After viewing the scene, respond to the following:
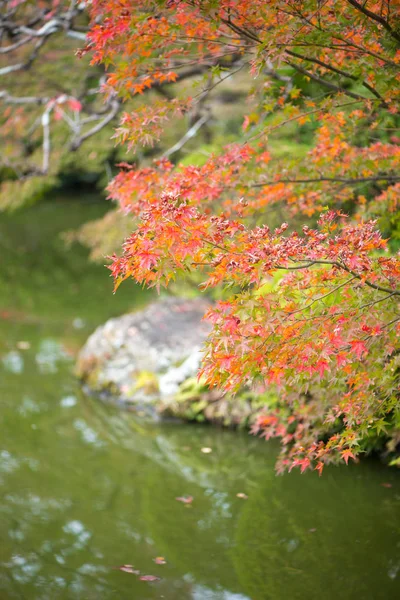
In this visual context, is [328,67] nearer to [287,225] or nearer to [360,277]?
[287,225]

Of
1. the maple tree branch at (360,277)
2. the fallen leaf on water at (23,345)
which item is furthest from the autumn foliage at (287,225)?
the fallen leaf on water at (23,345)

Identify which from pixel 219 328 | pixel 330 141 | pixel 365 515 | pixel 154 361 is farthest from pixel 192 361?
pixel 219 328

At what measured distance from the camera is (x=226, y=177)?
4027mm

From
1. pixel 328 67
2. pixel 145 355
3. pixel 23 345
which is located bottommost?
pixel 23 345

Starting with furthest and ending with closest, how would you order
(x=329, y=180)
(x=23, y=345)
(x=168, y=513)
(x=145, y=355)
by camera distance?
1. (x=23, y=345)
2. (x=145, y=355)
3. (x=168, y=513)
4. (x=329, y=180)

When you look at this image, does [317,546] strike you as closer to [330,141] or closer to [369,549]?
[369,549]

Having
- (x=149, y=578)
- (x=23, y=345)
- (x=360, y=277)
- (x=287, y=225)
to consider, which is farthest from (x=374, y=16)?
(x=23, y=345)

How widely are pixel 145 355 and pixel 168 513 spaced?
2.45 m

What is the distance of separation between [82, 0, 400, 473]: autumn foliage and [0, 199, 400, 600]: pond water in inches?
27.0

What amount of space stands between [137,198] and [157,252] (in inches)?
58.3

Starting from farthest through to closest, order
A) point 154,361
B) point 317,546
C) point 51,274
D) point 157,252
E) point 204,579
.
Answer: point 51,274 < point 154,361 < point 317,546 < point 204,579 < point 157,252

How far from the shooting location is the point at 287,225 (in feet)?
8.46

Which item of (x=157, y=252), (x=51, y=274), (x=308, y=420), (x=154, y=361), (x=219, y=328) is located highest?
(x=157, y=252)

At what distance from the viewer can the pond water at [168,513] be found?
3.87 m
